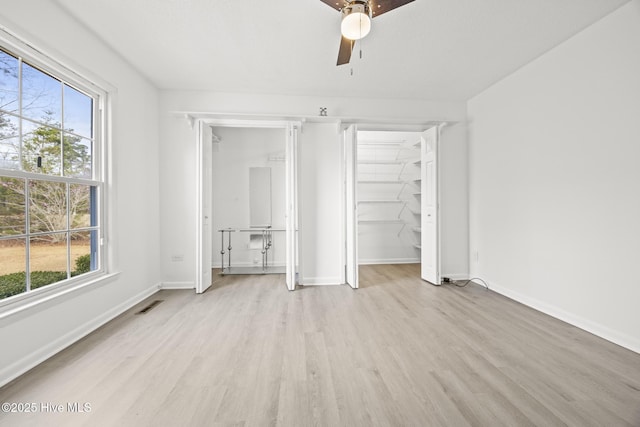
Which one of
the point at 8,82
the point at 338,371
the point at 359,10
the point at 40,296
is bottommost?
the point at 338,371

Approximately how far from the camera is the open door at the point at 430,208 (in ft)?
12.4

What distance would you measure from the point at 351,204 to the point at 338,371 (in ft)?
7.58

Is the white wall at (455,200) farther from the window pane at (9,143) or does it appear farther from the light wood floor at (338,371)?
the window pane at (9,143)

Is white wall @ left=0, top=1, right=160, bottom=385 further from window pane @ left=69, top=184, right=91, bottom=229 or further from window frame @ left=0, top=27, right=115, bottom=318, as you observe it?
window pane @ left=69, top=184, right=91, bottom=229

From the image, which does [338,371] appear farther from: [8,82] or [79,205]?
[8,82]

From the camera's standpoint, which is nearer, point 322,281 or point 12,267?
point 12,267

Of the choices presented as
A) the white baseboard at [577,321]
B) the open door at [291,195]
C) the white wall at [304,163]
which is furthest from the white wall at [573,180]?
the open door at [291,195]

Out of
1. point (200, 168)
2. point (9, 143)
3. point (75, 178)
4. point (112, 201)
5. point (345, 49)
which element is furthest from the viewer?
point (200, 168)

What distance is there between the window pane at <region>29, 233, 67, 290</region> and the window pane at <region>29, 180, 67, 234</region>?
0.04 metres

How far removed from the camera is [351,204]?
375 centimetres

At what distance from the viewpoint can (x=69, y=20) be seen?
86.4 inches

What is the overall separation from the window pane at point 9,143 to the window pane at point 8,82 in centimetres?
8

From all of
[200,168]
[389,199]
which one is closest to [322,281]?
[200,168]

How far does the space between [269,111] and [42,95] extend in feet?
7.38
